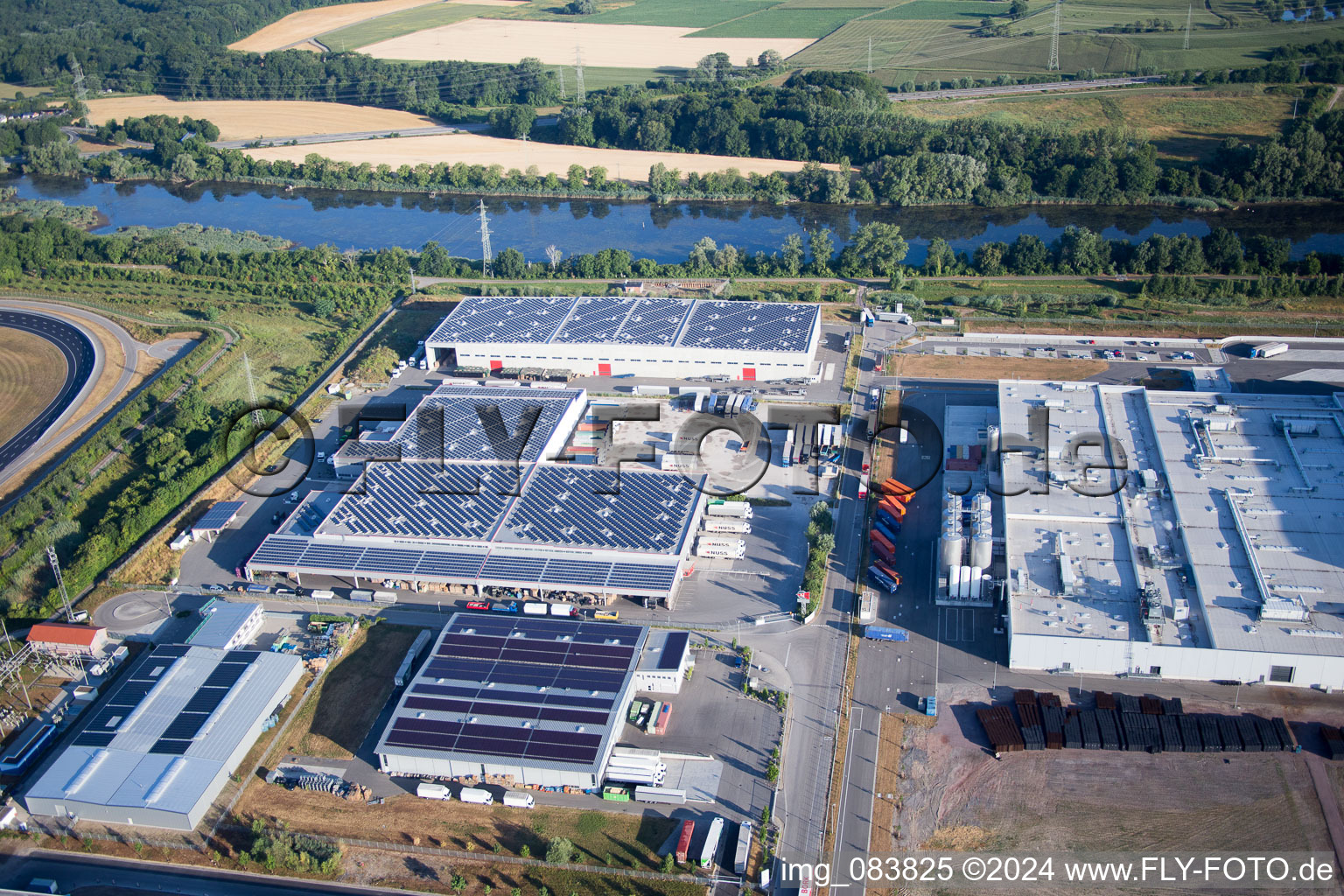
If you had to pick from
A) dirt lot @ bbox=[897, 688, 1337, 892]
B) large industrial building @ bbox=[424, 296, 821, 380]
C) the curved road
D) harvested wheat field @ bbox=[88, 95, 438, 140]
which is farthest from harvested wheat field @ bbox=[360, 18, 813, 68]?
dirt lot @ bbox=[897, 688, 1337, 892]

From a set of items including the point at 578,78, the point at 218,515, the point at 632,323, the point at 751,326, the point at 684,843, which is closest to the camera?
the point at 684,843

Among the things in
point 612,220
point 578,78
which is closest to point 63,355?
point 612,220

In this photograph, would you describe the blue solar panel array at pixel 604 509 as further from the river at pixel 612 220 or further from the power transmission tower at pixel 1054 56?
the power transmission tower at pixel 1054 56

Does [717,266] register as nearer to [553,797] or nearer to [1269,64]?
[553,797]

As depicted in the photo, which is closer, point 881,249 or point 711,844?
point 711,844

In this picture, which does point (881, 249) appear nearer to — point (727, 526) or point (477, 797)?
point (727, 526)

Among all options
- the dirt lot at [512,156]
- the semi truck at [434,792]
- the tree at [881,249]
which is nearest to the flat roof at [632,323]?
the tree at [881,249]
